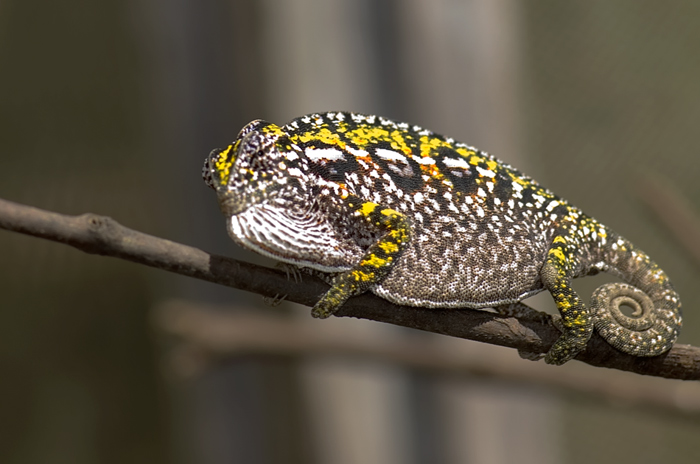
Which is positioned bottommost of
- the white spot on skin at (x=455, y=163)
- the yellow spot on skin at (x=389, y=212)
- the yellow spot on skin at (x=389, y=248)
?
the yellow spot on skin at (x=389, y=248)

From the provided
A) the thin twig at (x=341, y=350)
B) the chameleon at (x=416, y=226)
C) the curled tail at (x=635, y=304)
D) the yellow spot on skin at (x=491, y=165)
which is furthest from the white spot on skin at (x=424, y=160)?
the thin twig at (x=341, y=350)

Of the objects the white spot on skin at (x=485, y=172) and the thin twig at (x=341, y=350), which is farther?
the thin twig at (x=341, y=350)

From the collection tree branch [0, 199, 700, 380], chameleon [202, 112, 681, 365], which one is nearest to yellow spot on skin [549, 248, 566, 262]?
chameleon [202, 112, 681, 365]

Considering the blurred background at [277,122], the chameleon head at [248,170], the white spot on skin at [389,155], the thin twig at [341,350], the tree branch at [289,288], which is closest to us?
the tree branch at [289,288]

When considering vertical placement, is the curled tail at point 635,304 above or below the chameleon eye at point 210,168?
below

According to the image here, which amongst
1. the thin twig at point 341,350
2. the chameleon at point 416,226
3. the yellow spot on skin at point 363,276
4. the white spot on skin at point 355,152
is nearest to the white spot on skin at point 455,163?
the chameleon at point 416,226

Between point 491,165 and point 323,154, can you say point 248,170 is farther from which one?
point 491,165

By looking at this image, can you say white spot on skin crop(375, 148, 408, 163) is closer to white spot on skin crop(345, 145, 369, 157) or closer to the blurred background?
white spot on skin crop(345, 145, 369, 157)

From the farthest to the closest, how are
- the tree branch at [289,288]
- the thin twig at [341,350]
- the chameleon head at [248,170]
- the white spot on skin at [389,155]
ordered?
the thin twig at [341,350] → the white spot on skin at [389,155] → the chameleon head at [248,170] → the tree branch at [289,288]

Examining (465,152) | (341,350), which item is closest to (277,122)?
(341,350)

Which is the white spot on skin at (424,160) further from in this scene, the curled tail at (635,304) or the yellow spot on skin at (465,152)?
the curled tail at (635,304)
